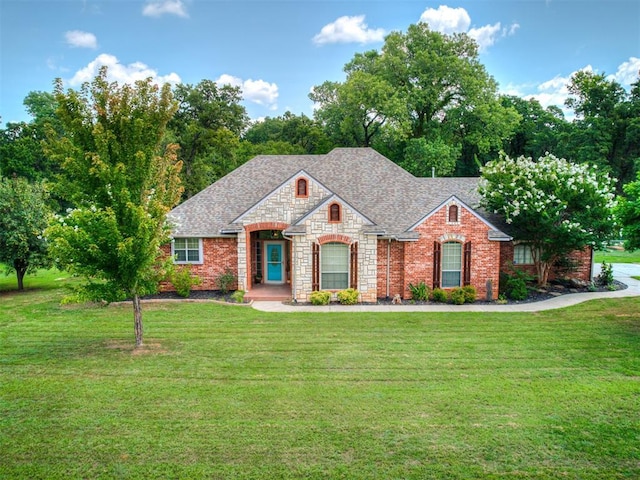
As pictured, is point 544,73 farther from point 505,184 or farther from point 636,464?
point 636,464

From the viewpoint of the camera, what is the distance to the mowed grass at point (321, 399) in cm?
698

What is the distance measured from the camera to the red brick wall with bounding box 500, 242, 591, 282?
2047cm

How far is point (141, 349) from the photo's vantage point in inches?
480

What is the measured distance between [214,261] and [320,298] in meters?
5.32

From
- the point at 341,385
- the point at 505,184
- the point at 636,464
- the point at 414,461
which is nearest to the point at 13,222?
the point at 341,385

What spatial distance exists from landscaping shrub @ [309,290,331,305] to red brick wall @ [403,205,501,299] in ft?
10.7

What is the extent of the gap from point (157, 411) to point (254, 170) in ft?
53.5

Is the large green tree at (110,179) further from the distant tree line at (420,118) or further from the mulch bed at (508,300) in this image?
the distant tree line at (420,118)

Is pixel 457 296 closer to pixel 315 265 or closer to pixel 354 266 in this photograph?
pixel 354 266

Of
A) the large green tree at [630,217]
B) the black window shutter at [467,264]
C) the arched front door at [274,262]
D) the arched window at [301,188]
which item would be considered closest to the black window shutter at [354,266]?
the arched window at [301,188]

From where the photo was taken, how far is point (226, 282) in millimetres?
19031

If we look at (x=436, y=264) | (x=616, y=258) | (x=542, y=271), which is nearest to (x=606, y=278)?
(x=542, y=271)

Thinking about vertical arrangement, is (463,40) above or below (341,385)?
above

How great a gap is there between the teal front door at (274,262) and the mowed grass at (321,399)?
617 cm
